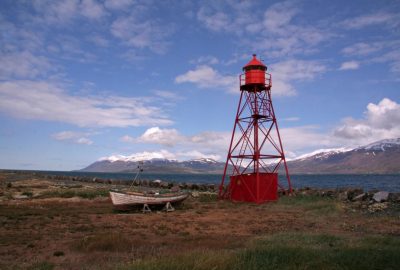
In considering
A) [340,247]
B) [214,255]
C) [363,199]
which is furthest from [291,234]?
[363,199]

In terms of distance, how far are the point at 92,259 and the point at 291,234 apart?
8204mm

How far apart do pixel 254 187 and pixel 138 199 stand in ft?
30.9

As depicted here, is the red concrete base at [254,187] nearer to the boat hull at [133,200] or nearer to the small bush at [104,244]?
the boat hull at [133,200]

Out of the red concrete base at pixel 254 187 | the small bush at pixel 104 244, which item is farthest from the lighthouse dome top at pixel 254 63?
the small bush at pixel 104 244

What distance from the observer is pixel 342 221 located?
74.8 feet

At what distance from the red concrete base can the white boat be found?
245 inches

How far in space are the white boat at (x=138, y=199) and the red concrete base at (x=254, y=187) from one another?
20.4 ft

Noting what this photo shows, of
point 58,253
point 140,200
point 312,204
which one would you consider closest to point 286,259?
point 58,253

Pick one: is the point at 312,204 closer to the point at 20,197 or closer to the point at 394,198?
the point at 394,198

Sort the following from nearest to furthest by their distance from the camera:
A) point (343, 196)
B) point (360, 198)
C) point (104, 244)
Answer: point (104, 244) < point (360, 198) < point (343, 196)

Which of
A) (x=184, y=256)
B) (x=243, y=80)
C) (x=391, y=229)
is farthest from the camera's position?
(x=243, y=80)

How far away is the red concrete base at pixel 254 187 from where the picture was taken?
3216cm

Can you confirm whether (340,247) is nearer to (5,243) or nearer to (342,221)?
(342,221)

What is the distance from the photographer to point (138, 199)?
27484 millimetres
